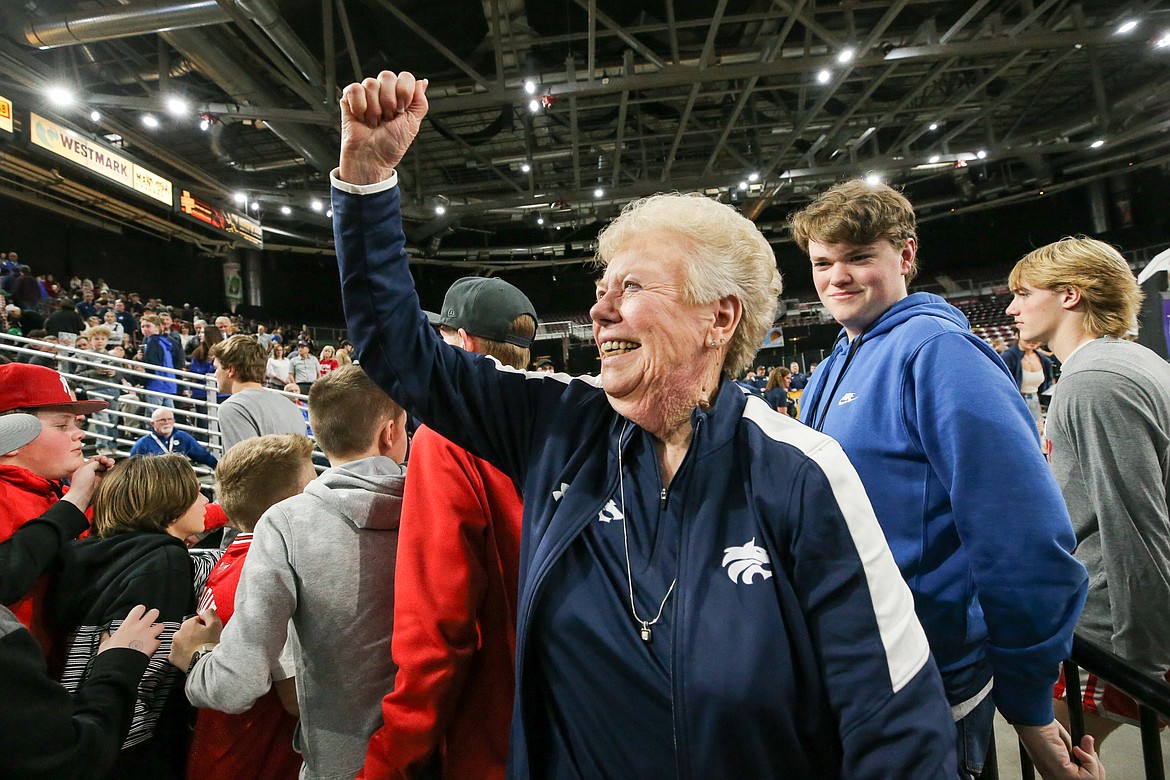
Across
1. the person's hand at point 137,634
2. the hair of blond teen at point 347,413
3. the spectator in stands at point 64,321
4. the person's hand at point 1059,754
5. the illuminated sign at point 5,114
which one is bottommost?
the person's hand at point 1059,754

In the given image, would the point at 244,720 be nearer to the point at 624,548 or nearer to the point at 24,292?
the point at 624,548

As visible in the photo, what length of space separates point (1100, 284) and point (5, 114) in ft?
35.5

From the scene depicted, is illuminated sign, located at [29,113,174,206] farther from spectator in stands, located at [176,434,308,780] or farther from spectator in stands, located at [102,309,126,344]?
spectator in stands, located at [176,434,308,780]

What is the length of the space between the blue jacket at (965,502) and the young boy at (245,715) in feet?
4.71

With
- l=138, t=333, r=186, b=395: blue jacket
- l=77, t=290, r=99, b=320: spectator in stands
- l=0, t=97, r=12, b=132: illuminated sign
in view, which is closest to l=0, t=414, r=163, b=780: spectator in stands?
l=138, t=333, r=186, b=395: blue jacket

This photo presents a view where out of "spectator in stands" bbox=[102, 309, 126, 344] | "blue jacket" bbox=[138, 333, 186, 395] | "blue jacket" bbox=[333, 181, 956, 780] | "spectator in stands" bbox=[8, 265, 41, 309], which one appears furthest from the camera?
"spectator in stands" bbox=[8, 265, 41, 309]

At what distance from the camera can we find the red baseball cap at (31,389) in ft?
6.24

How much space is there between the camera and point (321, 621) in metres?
1.39

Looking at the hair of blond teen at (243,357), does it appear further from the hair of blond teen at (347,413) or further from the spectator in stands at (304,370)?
the spectator in stands at (304,370)

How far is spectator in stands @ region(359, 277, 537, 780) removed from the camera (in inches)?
47.0

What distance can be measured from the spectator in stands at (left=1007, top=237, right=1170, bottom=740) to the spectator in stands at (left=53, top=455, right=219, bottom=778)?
224 cm

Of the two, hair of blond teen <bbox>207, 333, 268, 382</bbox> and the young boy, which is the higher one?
hair of blond teen <bbox>207, 333, 268, 382</bbox>

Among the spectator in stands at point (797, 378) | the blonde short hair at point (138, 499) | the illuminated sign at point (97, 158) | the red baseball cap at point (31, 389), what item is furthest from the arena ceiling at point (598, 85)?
the blonde short hair at point (138, 499)

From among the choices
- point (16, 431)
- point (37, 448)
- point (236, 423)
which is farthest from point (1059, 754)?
point (236, 423)
